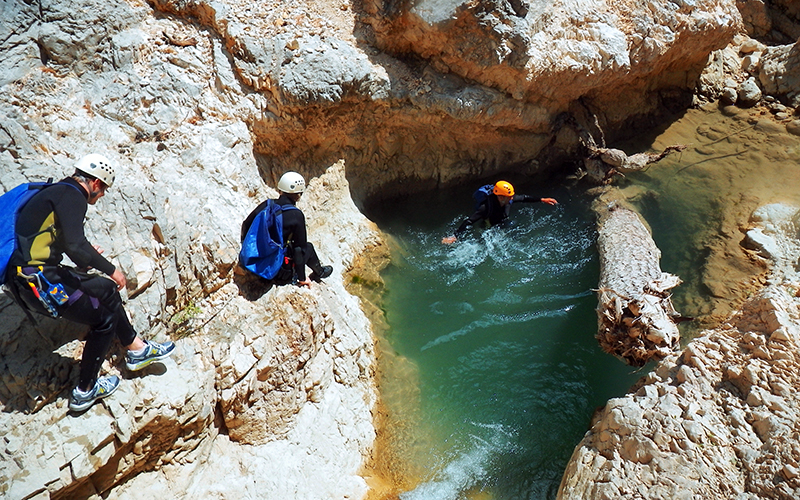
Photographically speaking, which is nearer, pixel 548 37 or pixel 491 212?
pixel 548 37

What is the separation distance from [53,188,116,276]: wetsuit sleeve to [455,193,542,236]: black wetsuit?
5199 millimetres

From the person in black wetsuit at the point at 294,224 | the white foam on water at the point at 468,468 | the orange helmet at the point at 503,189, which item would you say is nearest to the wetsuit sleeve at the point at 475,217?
the orange helmet at the point at 503,189

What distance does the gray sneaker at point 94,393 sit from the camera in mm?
4094

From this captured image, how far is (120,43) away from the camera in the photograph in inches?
233

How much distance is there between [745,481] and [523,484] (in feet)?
7.08

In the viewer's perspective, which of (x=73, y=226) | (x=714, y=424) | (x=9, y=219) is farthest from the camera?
(x=714, y=424)

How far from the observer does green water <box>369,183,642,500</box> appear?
5.60 m

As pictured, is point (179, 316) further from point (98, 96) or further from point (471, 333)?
point (471, 333)

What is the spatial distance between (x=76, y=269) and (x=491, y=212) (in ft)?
18.6

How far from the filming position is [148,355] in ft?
14.6

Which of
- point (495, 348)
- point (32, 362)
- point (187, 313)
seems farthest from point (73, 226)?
point (495, 348)

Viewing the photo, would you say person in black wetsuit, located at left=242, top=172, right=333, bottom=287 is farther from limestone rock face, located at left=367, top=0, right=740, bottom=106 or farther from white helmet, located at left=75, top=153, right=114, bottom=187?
limestone rock face, located at left=367, top=0, right=740, bottom=106

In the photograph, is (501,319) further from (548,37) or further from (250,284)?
(548,37)

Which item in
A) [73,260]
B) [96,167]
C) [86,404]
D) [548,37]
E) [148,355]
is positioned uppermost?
[548,37]
